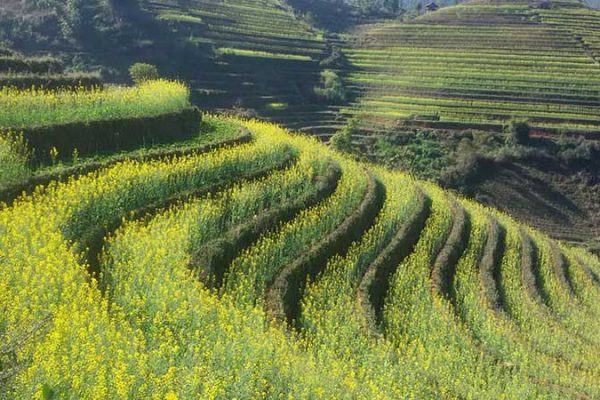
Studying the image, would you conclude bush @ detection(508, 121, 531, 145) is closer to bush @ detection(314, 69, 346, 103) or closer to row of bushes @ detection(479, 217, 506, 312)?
bush @ detection(314, 69, 346, 103)

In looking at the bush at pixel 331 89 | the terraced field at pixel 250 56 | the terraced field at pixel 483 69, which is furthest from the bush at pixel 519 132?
the bush at pixel 331 89

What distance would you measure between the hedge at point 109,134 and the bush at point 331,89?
3984 centimetres

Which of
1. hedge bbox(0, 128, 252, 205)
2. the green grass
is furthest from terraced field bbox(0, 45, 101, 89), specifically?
hedge bbox(0, 128, 252, 205)

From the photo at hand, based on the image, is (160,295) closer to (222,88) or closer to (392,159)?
(392,159)

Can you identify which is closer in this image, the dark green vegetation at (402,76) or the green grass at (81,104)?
the green grass at (81,104)

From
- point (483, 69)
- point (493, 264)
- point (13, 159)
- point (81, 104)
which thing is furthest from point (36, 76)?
point (483, 69)

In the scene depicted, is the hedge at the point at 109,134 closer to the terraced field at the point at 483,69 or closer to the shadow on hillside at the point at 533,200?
the shadow on hillside at the point at 533,200

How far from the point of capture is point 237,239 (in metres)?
15.3

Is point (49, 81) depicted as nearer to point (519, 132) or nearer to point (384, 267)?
point (384, 267)

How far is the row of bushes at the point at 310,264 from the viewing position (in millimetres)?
13817

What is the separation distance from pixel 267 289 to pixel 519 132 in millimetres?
42333

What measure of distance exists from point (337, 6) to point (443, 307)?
95252 millimetres

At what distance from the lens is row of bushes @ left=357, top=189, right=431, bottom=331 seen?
1555 cm

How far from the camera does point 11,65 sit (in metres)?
24.7
